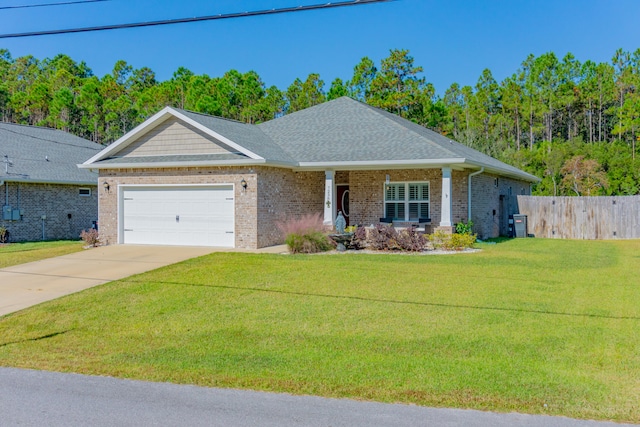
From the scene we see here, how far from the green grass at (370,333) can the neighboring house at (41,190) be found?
12267 mm

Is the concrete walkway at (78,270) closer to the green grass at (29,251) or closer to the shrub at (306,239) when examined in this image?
the green grass at (29,251)

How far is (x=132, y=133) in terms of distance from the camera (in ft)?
62.4

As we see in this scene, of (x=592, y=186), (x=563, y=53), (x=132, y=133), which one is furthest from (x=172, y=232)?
(x=563, y=53)

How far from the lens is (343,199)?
22.3 meters

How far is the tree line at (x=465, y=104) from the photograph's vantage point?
41844 millimetres

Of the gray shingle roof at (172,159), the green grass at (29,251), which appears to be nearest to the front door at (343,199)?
the gray shingle roof at (172,159)

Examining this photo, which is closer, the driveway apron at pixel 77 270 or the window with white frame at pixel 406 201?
the driveway apron at pixel 77 270

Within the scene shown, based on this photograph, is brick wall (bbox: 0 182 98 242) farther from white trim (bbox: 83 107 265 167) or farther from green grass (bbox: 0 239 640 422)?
green grass (bbox: 0 239 640 422)

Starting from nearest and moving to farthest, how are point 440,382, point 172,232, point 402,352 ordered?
point 440,382 < point 402,352 < point 172,232

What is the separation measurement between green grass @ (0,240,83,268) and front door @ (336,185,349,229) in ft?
31.0

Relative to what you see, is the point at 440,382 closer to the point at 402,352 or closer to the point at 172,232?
the point at 402,352

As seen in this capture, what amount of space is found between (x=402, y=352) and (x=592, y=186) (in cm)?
3664

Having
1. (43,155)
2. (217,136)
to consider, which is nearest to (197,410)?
(217,136)

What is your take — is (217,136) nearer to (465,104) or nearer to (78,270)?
(78,270)
